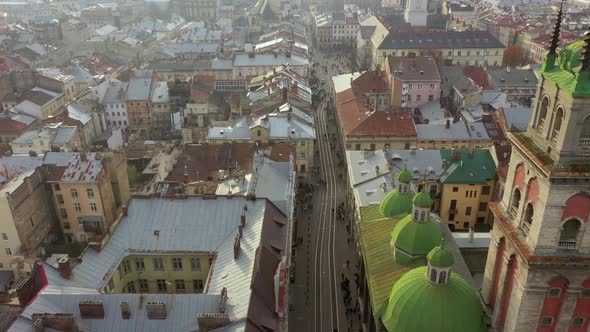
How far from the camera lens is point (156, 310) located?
4119cm

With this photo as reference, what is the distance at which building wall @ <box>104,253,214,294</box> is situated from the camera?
52.2m

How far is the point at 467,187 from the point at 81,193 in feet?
184

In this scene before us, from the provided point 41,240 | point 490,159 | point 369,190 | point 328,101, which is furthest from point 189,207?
point 328,101

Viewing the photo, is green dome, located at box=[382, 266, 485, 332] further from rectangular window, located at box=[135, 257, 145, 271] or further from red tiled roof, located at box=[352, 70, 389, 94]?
red tiled roof, located at box=[352, 70, 389, 94]

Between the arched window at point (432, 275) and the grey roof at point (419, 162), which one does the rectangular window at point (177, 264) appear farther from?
the grey roof at point (419, 162)

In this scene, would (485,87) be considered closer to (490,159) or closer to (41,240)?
(490,159)

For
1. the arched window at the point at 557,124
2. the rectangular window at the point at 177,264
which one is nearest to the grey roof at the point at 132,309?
the rectangular window at the point at 177,264

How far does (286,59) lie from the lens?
139 metres

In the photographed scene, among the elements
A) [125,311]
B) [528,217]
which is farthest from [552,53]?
[125,311]

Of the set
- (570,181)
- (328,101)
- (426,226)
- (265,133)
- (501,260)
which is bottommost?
(328,101)

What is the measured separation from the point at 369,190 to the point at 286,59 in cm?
7898

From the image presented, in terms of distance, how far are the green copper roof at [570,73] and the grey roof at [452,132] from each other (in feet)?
200

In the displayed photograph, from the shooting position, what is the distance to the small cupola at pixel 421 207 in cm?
4981

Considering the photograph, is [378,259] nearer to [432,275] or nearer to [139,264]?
[432,275]
